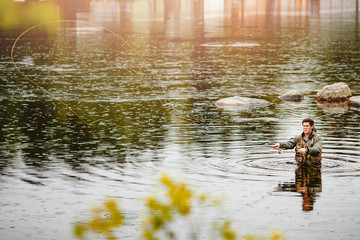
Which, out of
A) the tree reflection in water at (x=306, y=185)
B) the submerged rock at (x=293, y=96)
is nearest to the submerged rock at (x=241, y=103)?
the submerged rock at (x=293, y=96)

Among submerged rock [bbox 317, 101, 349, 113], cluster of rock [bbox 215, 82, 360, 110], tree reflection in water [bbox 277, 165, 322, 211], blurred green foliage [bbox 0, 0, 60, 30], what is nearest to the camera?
tree reflection in water [bbox 277, 165, 322, 211]

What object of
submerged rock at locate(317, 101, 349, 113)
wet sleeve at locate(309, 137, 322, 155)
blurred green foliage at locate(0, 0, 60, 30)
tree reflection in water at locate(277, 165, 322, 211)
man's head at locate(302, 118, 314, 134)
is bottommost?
tree reflection in water at locate(277, 165, 322, 211)

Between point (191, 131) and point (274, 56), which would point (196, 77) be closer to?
point (274, 56)

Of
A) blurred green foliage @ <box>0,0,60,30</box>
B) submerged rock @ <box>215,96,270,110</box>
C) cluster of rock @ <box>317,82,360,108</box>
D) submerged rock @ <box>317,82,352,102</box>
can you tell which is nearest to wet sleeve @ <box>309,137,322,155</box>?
submerged rock @ <box>215,96,270,110</box>

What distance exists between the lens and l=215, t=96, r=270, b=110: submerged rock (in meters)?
26.7

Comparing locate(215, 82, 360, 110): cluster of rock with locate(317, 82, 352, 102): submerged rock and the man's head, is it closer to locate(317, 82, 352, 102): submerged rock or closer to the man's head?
locate(317, 82, 352, 102): submerged rock

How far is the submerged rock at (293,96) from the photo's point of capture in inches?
1131

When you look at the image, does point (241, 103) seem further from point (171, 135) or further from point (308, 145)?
point (308, 145)

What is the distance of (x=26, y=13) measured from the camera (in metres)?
107

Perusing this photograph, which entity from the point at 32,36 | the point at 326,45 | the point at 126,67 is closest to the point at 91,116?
the point at 126,67

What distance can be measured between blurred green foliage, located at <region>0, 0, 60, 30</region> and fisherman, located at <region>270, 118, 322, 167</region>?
63.0m

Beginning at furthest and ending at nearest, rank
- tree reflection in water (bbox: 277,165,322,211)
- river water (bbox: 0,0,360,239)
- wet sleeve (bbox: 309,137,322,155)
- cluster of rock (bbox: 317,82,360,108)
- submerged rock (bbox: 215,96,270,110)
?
cluster of rock (bbox: 317,82,360,108) < submerged rock (bbox: 215,96,270,110) < wet sleeve (bbox: 309,137,322,155) < tree reflection in water (bbox: 277,165,322,211) < river water (bbox: 0,0,360,239)

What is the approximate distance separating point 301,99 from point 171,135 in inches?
363

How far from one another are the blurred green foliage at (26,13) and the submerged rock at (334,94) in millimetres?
51838
